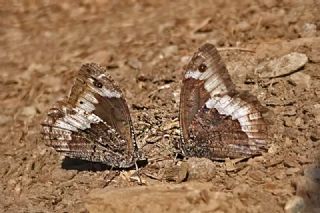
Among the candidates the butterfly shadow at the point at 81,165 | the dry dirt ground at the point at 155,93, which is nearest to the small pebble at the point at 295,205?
the dry dirt ground at the point at 155,93

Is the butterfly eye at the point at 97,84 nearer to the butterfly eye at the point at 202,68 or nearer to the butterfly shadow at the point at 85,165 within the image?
the butterfly shadow at the point at 85,165

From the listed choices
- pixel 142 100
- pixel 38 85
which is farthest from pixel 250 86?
pixel 38 85

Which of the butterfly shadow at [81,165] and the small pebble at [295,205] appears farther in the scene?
the butterfly shadow at [81,165]

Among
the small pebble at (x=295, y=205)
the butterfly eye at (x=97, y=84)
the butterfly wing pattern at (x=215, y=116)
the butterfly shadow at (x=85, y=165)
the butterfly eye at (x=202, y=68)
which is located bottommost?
the small pebble at (x=295, y=205)

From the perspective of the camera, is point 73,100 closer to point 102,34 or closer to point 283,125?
point 283,125

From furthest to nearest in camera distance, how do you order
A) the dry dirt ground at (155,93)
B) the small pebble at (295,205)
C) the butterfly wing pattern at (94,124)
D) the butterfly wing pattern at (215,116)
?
the butterfly wing pattern at (94,124), the butterfly wing pattern at (215,116), the dry dirt ground at (155,93), the small pebble at (295,205)

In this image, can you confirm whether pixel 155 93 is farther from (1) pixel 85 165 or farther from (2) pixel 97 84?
(1) pixel 85 165

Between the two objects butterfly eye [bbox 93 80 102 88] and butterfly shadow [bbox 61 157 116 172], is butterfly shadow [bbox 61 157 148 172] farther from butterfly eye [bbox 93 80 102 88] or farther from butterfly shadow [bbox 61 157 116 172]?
butterfly eye [bbox 93 80 102 88]
